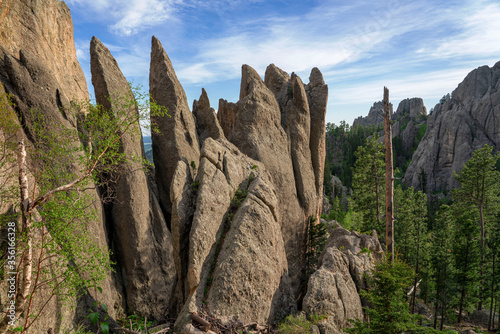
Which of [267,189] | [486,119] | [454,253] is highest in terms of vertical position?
[486,119]

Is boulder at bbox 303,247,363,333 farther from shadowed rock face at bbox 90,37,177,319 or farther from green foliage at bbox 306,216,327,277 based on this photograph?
shadowed rock face at bbox 90,37,177,319

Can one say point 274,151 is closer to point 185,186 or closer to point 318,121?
point 318,121

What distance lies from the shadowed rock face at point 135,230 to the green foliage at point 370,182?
25483 millimetres

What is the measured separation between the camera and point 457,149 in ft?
315

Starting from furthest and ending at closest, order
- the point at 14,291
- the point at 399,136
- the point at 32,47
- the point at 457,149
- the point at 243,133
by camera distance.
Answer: the point at 399,136, the point at 457,149, the point at 243,133, the point at 32,47, the point at 14,291

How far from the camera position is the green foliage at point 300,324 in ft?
43.2

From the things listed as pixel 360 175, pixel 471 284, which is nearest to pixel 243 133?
pixel 360 175

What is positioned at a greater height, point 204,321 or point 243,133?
point 243,133

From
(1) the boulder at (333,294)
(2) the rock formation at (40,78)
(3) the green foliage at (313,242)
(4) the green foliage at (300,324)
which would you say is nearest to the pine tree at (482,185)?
(3) the green foliage at (313,242)

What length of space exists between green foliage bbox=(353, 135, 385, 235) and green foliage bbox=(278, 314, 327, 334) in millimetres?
22459

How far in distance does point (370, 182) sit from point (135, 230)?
29998mm

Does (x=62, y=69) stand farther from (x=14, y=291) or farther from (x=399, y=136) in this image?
(x=399, y=136)

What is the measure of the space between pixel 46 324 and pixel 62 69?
15.8m

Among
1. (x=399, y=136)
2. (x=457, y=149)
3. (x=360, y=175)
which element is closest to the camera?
(x=360, y=175)
